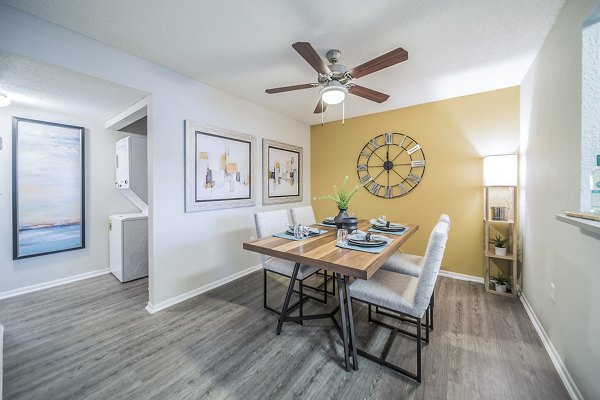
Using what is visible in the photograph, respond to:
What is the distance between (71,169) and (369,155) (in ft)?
13.4

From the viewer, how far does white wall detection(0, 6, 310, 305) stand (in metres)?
1.69

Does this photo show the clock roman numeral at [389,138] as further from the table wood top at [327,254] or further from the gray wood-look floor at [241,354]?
the gray wood-look floor at [241,354]

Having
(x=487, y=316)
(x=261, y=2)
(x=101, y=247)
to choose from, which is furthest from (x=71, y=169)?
(x=487, y=316)

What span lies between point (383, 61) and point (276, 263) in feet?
6.16

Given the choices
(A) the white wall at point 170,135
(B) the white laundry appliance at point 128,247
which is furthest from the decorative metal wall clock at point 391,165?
(B) the white laundry appliance at point 128,247

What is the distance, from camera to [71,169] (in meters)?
3.00

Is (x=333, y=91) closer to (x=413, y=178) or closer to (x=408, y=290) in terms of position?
A: (x=408, y=290)

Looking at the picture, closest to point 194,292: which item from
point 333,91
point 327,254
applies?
point 327,254

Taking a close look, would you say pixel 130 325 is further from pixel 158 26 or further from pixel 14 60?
pixel 158 26

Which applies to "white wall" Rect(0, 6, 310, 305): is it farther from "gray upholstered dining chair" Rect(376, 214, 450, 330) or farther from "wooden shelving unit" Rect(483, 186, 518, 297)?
"wooden shelving unit" Rect(483, 186, 518, 297)

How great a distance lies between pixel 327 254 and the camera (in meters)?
1.56

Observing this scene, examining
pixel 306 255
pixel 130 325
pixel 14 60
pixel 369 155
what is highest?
pixel 14 60

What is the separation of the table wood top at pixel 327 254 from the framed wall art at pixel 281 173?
5.33ft

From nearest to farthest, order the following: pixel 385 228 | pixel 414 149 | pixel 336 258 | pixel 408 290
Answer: pixel 336 258, pixel 408 290, pixel 385 228, pixel 414 149
